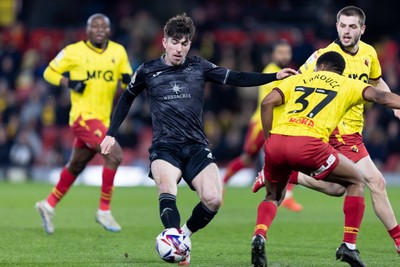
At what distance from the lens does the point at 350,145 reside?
11023mm

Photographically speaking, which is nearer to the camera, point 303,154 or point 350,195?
point 303,154

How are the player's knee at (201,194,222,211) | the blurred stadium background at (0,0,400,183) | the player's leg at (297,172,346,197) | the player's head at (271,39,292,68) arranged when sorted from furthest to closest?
the blurred stadium background at (0,0,400,183) → the player's head at (271,39,292,68) → the player's leg at (297,172,346,197) → the player's knee at (201,194,222,211)

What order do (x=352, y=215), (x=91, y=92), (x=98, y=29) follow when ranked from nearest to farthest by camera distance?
(x=352, y=215) < (x=91, y=92) < (x=98, y=29)

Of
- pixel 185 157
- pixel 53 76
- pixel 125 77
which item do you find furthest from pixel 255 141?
pixel 185 157

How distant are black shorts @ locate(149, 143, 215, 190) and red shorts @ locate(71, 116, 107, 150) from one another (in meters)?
3.28

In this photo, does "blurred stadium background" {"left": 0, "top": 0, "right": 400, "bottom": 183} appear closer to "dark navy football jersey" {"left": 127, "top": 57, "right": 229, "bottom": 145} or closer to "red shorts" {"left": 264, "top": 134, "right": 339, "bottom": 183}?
"dark navy football jersey" {"left": 127, "top": 57, "right": 229, "bottom": 145}

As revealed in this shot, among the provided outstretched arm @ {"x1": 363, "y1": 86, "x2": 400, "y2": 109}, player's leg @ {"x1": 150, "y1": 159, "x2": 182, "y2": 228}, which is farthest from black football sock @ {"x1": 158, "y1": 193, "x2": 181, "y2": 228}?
outstretched arm @ {"x1": 363, "y1": 86, "x2": 400, "y2": 109}

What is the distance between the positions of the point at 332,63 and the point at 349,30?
1479 millimetres

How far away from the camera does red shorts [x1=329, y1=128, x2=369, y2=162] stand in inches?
430

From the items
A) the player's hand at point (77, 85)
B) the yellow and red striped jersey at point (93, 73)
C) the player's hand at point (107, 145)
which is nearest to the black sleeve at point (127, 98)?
the player's hand at point (107, 145)

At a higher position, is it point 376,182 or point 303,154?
point 303,154

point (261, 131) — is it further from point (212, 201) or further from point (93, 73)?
point (212, 201)

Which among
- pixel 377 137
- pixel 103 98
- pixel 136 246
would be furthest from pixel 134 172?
pixel 136 246

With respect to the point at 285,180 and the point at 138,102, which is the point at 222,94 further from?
the point at 285,180
